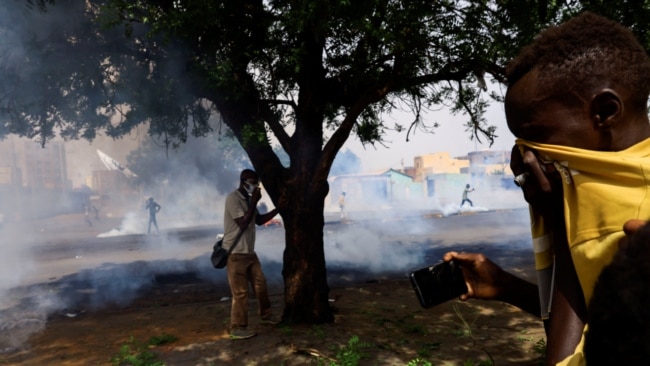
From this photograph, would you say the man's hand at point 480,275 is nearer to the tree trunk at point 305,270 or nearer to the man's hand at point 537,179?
the man's hand at point 537,179

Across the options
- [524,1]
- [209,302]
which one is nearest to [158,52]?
[209,302]

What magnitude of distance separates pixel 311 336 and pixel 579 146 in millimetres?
4435

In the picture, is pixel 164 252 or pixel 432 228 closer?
pixel 164 252

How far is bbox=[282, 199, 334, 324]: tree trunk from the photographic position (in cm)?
545

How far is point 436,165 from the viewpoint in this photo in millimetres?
37625

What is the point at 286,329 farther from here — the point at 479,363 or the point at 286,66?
the point at 286,66

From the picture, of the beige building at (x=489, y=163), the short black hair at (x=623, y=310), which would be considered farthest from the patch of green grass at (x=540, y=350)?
the beige building at (x=489, y=163)

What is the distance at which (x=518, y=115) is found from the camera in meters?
1.03

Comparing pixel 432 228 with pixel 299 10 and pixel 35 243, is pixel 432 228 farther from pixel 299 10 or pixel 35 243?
pixel 35 243

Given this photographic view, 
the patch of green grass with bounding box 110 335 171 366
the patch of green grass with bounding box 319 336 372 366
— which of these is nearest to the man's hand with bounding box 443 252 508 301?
the patch of green grass with bounding box 319 336 372 366

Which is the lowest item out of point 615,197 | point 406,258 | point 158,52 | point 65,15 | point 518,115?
point 406,258

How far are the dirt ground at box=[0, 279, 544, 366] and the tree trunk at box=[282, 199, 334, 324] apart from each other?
19 centimetres

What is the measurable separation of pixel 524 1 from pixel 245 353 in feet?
14.0

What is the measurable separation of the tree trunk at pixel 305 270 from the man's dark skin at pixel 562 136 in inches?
177
